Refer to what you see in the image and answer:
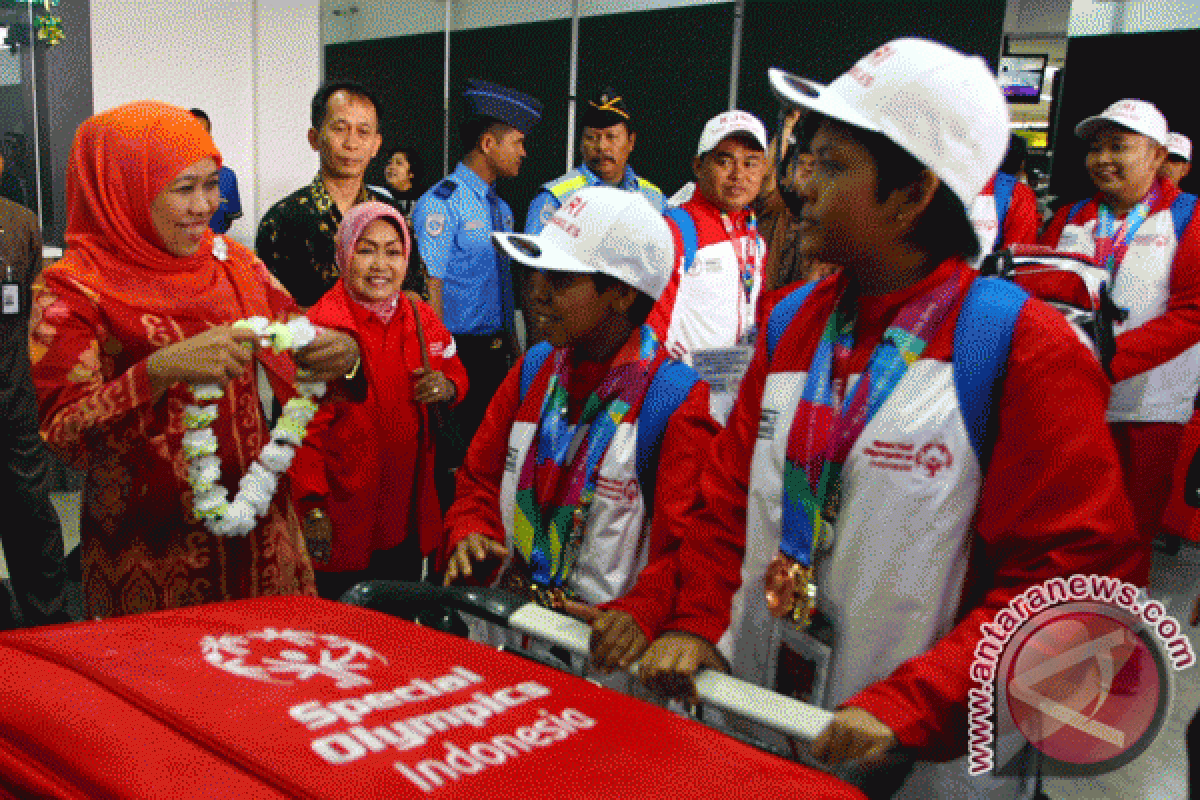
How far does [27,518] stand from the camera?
347cm

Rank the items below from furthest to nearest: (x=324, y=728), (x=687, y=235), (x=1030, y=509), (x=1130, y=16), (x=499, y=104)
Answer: (x=1130, y=16), (x=499, y=104), (x=687, y=235), (x=1030, y=509), (x=324, y=728)

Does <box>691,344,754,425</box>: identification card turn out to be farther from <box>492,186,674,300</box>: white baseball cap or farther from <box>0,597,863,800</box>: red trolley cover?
<box>0,597,863,800</box>: red trolley cover

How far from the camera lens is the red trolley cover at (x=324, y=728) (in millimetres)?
921

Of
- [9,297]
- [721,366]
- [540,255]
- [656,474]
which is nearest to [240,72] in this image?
[9,297]

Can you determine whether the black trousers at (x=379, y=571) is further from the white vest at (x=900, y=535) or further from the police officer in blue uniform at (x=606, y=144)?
the police officer in blue uniform at (x=606, y=144)

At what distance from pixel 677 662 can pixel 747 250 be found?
9.81ft

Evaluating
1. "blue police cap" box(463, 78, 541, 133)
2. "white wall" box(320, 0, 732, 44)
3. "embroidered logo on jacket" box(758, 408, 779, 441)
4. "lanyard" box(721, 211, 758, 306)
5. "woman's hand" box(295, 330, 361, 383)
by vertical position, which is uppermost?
"white wall" box(320, 0, 732, 44)

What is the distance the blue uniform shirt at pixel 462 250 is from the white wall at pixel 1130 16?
349cm

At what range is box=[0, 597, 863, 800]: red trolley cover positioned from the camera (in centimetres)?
92

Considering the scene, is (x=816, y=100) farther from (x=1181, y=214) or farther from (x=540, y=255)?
(x=1181, y=214)

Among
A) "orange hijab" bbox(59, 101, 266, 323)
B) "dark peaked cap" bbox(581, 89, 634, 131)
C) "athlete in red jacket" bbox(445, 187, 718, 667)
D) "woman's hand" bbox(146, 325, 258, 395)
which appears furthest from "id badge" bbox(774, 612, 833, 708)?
"dark peaked cap" bbox(581, 89, 634, 131)

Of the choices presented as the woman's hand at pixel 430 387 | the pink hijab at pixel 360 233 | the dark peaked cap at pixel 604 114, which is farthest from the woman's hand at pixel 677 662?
the dark peaked cap at pixel 604 114

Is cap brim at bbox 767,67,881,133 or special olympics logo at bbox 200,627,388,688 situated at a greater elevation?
cap brim at bbox 767,67,881,133

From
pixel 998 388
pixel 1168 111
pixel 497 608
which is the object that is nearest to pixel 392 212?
pixel 497 608
